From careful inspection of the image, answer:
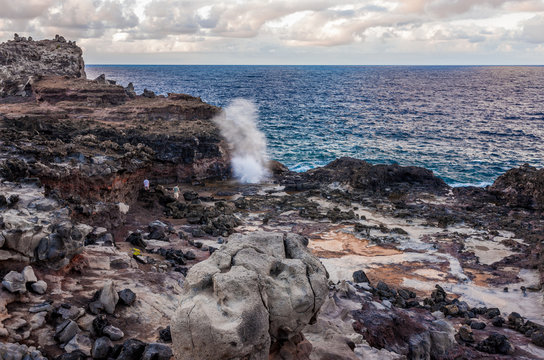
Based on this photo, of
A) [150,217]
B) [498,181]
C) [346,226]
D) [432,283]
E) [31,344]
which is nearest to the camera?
[31,344]

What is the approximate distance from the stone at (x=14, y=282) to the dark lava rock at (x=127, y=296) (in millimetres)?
2059

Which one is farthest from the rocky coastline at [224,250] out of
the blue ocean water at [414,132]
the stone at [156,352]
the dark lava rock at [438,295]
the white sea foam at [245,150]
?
the blue ocean water at [414,132]

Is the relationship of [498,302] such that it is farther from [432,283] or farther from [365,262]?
[365,262]

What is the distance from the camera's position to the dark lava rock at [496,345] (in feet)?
39.7

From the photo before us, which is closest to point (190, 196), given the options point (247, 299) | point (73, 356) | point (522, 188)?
point (73, 356)

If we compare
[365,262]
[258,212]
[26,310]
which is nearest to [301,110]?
[258,212]

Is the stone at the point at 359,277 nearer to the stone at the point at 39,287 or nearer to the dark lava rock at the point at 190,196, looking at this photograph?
the stone at the point at 39,287

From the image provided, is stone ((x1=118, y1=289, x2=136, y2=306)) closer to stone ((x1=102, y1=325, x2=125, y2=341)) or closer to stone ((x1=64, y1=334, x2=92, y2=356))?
stone ((x1=102, y1=325, x2=125, y2=341))

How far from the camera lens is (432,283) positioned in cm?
1745

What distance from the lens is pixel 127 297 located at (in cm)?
1035

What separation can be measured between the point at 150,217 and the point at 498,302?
53.2 ft

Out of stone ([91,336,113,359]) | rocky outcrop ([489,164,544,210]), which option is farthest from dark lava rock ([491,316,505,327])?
rocky outcrop ([489,164,544,210])

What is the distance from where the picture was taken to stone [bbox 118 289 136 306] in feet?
33.8

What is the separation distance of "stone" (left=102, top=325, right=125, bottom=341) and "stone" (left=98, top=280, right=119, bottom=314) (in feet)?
2.52
